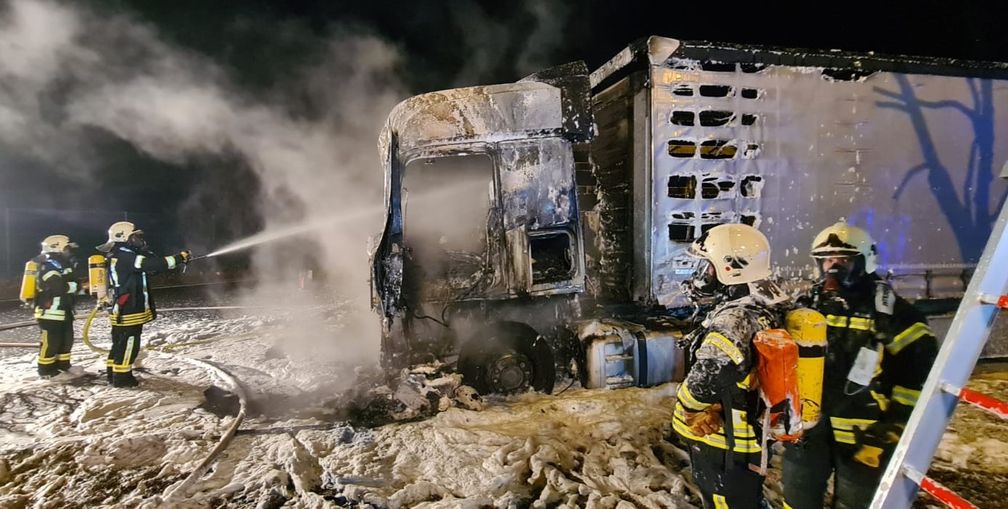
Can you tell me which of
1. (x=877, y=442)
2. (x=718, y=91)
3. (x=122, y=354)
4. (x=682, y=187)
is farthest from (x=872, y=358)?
(x=122, y=354)

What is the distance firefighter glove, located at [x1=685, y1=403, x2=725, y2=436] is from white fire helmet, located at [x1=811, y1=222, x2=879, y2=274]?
1.09 metres

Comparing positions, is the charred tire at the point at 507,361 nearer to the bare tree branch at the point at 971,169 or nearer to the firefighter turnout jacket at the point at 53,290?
the bare tree branch at the point at 971,169

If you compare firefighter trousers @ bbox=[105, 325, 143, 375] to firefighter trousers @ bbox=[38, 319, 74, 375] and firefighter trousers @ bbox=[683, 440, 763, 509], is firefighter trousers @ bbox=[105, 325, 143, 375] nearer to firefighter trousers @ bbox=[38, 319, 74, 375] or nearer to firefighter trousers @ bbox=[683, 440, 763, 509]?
firefighter trousers @ bbox=[38, 319, 74, 375]

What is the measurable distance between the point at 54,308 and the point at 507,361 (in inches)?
220

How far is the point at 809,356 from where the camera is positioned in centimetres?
226

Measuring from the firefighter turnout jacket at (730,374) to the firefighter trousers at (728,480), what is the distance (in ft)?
0.13

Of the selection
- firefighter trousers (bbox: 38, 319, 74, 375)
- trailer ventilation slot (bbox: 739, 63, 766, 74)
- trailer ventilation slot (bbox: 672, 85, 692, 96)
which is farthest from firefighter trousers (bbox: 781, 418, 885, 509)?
firefighter trousers (bbox: 38, 319, 74, 375)

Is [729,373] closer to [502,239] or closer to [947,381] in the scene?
[947,381]

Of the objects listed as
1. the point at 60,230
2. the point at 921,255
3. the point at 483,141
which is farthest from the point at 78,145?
the point at 921,255

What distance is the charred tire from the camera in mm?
4672

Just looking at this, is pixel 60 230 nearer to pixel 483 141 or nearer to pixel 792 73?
pixel 483 141

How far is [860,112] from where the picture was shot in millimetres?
5062

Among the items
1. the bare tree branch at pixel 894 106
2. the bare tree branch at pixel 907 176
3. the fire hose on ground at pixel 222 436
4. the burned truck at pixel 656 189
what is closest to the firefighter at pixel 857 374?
the burned truck at pixel 656 189

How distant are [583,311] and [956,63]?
4.84 metres
